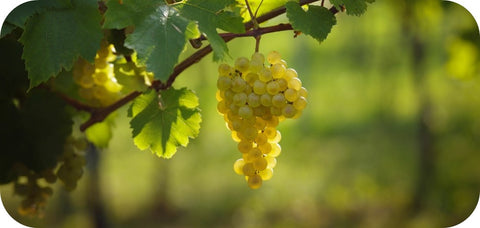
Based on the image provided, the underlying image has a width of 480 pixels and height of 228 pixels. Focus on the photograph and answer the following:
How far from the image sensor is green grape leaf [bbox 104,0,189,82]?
0.47 metres

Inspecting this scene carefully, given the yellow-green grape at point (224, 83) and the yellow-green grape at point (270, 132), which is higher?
the yellow-green grape at point (224, 83)

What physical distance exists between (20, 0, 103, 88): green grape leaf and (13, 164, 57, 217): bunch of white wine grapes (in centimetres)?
30

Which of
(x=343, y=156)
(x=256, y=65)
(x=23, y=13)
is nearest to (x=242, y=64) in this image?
(x=256, y=65)

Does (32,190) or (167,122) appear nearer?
(167,122)

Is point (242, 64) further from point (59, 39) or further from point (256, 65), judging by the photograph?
point (59, 39)

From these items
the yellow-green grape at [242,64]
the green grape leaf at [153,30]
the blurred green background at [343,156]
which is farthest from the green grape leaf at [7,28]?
the blurred green background at [343,156]

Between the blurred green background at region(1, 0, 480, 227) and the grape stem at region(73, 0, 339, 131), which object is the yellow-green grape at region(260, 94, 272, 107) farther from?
the blurred green background at region(1, 0, 480, 227)

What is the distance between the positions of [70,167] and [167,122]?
11.4 inches

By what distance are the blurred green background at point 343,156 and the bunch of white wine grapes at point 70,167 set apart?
5.04ft

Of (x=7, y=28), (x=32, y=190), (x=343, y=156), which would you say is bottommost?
(x=32, y=190)

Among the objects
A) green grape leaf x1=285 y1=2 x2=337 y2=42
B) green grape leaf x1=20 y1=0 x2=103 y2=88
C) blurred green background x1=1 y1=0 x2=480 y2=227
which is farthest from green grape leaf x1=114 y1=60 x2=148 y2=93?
blurred green background x1=1 y1=0 x2=480 y2=227

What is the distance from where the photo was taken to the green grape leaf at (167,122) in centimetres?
58

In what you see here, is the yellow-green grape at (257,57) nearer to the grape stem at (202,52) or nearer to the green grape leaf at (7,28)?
the grape stem at (202,52)

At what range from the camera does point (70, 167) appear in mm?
822
